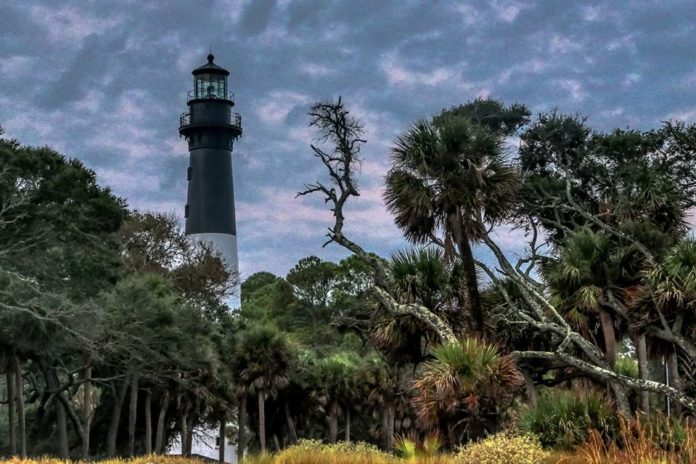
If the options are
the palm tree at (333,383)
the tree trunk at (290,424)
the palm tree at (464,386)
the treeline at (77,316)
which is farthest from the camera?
the tree trunk at (290,424)

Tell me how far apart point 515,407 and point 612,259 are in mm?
5451

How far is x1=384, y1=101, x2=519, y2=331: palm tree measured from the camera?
23734mm

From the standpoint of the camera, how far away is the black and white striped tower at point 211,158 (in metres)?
54.6

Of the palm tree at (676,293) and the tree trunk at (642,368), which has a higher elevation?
the palm tree at (676,293)

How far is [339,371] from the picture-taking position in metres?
44.7

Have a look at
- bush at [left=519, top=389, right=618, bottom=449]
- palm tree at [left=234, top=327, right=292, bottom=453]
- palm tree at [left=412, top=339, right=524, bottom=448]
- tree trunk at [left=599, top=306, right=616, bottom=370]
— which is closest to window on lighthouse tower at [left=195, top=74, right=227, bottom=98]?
palm tree at [left=234, top=327, right=292, bottom=453]

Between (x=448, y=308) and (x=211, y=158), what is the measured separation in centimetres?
3282

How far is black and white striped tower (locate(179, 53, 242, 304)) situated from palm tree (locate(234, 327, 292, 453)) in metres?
12.9

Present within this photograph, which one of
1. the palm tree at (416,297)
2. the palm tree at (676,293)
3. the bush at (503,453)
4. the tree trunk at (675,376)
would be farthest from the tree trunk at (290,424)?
the bush at (503,453)

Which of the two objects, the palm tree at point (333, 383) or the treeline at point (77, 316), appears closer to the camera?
the treeline at point (77, 316)

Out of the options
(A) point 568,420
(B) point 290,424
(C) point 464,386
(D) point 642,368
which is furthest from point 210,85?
(A) point 568,420

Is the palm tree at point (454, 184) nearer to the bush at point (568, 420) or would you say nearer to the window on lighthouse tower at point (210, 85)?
the bush at point (568, 420)

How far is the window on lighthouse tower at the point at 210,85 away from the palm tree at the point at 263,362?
21054 millimetres

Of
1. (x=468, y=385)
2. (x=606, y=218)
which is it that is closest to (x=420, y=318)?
(x=468, y=385)
